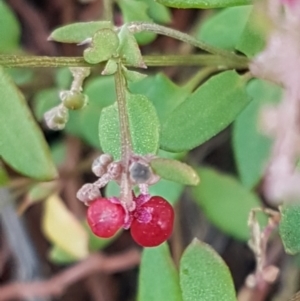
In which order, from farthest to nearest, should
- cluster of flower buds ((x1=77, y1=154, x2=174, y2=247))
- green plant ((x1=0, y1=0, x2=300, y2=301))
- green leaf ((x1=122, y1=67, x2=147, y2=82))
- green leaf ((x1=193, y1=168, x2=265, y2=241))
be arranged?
green leaf ((x1=193, y1=168, x2=265, y2=241)) < green leaf ((x1=122, y1=67, x2=147, y2=82)) < cluster of flower buds ((x1=77, y1=154, x2=174, y2=247)) < green plant ((x1=0, y1=0, x2=300, y2=301))

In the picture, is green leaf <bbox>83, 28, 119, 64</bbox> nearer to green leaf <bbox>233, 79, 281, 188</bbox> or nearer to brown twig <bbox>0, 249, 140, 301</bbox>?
green leaf <bbox>233, 79, 281, 188</bbox>

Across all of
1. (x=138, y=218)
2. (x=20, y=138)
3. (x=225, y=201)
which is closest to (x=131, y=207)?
(x=138, y=218)

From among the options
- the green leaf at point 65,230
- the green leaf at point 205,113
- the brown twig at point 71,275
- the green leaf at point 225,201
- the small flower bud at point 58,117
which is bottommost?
the brown twig at point 71,275

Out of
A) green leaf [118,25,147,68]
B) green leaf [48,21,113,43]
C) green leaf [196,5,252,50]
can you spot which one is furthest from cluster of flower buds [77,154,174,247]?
green leaf [196,5,252,50]

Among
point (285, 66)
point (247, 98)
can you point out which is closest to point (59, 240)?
point (247, 98)

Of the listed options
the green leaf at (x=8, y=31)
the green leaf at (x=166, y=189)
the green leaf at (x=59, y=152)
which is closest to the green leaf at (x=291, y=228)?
the green leaf at (x=166, y=189)

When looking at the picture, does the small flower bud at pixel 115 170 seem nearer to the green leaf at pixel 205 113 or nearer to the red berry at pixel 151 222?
the red berry at pixel 151 222
